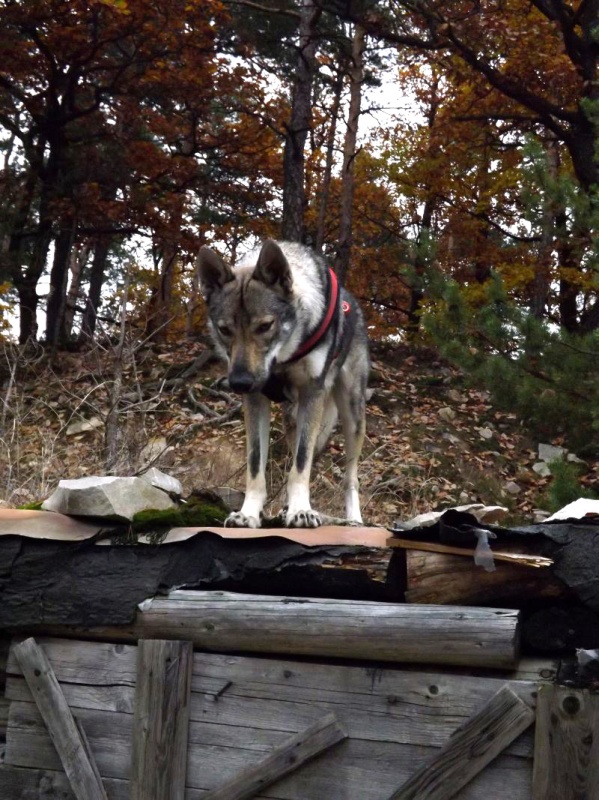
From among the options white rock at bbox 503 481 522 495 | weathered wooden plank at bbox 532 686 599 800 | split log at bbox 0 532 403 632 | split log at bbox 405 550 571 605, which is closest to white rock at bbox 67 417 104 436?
white rock at bbox 503 481 522 495

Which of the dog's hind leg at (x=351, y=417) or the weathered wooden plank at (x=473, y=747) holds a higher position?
the dog's hind leg at (x=351, y=417)

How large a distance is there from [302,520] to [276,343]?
1039mm

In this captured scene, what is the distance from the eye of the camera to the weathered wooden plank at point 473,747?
3.88 m

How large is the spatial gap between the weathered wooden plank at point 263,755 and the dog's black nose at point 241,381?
5.69 ft

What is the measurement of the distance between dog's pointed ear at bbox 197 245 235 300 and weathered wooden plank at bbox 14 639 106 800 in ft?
7.51

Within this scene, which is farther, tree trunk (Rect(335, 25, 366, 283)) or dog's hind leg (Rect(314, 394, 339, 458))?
tree trunk (Rect(335, 25, 366, 283))

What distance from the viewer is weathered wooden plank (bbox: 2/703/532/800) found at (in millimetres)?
4004

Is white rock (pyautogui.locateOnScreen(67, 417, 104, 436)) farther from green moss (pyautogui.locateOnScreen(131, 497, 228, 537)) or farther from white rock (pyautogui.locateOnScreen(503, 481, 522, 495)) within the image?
green moss (pyautogui.locateOnScreen(131, 497, 228, 537))

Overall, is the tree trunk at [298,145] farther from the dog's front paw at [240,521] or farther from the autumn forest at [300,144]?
the dog's front paw at [240,521]

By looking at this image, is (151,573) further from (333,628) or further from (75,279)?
(75,279)

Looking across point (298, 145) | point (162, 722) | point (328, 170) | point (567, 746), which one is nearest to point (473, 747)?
point (567, 746)

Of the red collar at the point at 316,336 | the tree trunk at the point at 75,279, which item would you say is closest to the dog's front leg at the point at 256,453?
the red collar at the point at 316,336

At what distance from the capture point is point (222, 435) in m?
12.0

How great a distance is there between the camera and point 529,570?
13.4 ft
